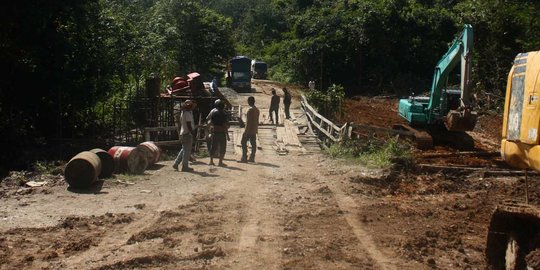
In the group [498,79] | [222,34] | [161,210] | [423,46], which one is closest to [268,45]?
[222,34]

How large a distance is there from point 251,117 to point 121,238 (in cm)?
879

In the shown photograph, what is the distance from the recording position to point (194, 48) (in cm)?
5278

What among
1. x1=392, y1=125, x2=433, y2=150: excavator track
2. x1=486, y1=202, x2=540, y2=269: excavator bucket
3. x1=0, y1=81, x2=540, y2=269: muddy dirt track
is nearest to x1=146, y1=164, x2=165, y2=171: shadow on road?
x1=0, y1=81, x2=540, y2=269: muddy dirt track

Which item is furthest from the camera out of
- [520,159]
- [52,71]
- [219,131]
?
[52,71]

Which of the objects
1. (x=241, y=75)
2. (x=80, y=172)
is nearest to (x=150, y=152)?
(x=80, y=172)

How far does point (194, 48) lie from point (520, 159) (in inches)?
1905

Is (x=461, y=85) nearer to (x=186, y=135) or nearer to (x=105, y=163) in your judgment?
(x=186, y=135)

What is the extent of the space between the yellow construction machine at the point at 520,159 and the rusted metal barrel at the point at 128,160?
954 centimetres

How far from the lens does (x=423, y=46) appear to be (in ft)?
162

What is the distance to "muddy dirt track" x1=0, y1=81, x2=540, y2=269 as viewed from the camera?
25.8ft

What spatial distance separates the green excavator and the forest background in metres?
9.62

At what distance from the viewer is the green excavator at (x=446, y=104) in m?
17.9

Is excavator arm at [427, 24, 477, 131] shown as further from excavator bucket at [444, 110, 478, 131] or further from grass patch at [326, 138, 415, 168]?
grass patch at [326, 138, 415, 168]

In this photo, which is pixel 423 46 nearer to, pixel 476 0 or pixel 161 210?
pixel 476 0
